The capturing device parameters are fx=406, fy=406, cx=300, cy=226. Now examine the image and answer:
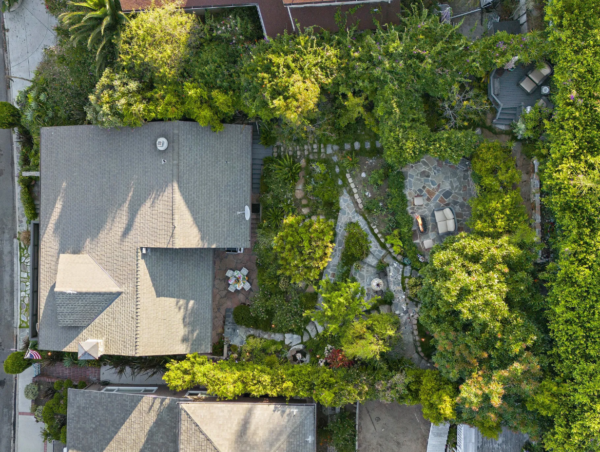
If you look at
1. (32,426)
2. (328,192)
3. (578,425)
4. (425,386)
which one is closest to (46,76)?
(328,192)

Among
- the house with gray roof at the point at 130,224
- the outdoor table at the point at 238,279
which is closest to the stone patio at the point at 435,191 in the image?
the house with gray roof at the point at 130,224

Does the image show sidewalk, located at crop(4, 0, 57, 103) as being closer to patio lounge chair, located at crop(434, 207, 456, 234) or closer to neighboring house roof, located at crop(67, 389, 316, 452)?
neighboring house roof, located at crop(67, 389, 316, 452)

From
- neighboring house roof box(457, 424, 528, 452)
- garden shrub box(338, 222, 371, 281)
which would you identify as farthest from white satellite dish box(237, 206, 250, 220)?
neighboring house roof box(457, 424, 528, 452)

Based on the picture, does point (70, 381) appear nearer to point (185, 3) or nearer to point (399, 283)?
point (399, 283)

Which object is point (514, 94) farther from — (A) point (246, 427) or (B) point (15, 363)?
(B) point (15, 363)

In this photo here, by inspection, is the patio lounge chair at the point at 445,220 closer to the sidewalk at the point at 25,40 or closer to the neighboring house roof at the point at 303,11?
the neighboring house roof at the point at 303,11

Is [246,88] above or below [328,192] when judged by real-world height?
above
